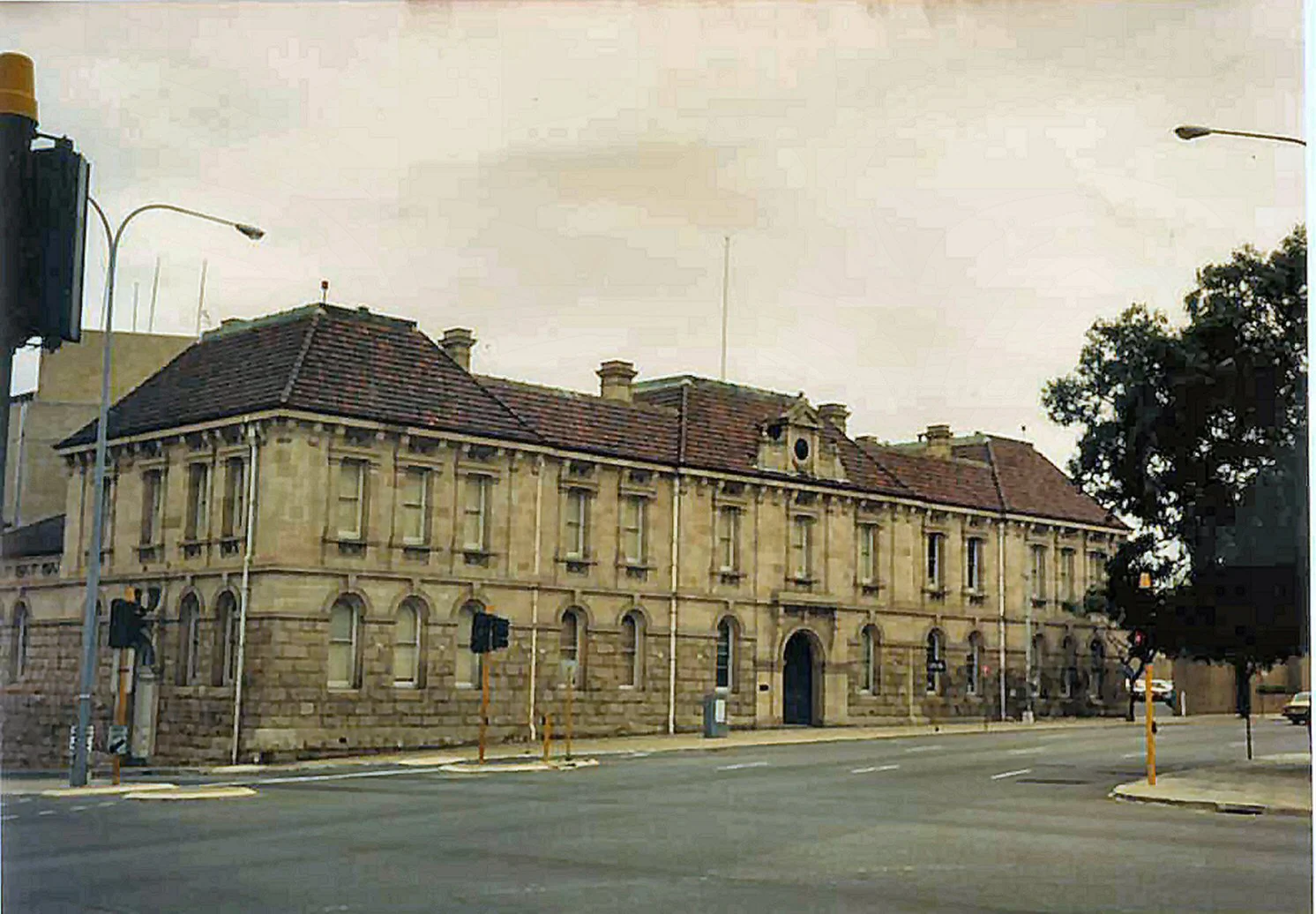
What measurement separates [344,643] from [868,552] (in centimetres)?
405

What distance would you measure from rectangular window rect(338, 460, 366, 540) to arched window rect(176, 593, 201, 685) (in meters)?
1.17

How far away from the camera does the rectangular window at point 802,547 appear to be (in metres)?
12.2

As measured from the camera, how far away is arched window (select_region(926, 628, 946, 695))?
1212 centimetres

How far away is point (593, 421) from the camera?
12.5m

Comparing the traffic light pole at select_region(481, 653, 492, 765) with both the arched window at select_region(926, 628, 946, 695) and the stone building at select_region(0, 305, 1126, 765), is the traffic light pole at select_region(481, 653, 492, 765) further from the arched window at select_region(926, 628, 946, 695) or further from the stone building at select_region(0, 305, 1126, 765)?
the arched window at select_region(926, 628, 946, 695)

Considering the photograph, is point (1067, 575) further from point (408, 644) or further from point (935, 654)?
point (408, 644)

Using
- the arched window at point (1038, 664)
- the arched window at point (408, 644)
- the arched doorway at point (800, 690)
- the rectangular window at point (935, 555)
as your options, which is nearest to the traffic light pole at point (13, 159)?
the arched window at point (408, 644)

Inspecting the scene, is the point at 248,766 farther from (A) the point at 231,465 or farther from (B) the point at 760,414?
(B) the point at 760,414

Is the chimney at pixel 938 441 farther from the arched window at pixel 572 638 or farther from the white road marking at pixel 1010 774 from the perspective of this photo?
the arched window at pixel 572 638

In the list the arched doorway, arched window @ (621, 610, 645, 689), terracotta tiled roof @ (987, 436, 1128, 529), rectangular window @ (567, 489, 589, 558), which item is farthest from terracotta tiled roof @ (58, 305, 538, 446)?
terracotta tiled roof @ (987, 436, 1128, 529)

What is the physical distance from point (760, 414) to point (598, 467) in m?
1.63

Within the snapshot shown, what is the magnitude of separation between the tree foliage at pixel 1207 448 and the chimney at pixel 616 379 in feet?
9.58

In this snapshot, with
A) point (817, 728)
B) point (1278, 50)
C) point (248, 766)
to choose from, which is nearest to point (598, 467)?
point (817, 728)

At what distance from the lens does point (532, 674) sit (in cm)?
1257
